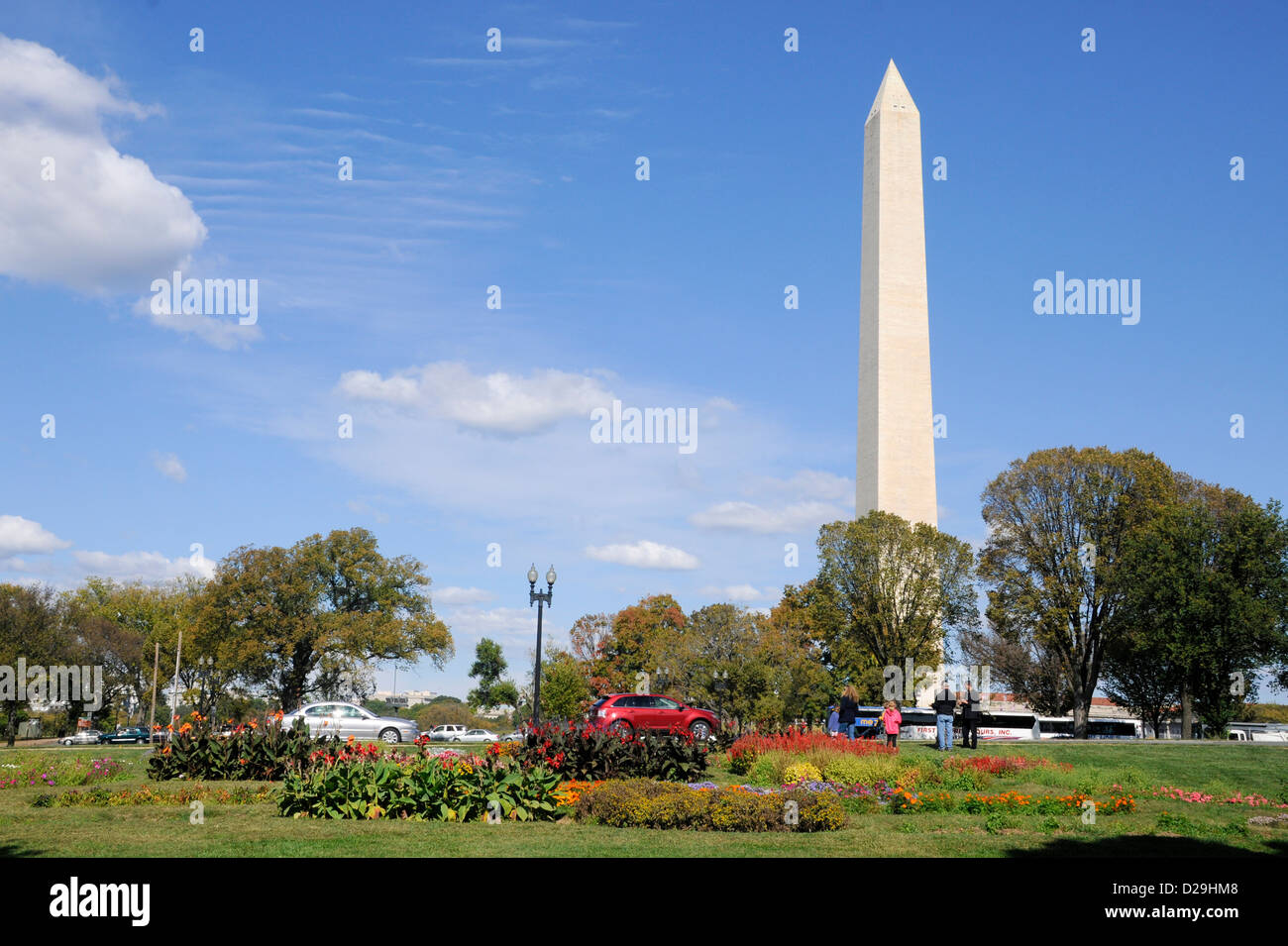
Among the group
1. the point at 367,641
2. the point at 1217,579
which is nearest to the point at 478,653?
the point at 367,641

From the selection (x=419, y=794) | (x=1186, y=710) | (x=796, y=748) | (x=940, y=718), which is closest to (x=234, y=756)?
(x=419, y=794)

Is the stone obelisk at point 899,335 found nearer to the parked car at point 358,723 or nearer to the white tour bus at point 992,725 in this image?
the white tour bus at point 992,725

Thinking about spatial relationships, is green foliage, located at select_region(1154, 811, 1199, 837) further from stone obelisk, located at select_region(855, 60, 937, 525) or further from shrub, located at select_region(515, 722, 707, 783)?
stone obelisk, located at select_region(855, 60, 937, 525)

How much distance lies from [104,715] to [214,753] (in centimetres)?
7306

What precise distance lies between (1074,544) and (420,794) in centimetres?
4116

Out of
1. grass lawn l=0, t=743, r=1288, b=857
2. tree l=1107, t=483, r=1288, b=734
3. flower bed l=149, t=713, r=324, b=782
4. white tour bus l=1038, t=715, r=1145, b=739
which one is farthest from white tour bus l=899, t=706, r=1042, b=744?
flower bed l=149, t=713, r=324, b=782

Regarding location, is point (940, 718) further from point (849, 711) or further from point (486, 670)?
point (486, 670)

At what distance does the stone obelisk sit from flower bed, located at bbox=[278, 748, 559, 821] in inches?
1425

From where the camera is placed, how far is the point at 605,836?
1161cm

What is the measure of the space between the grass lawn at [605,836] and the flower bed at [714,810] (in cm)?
30

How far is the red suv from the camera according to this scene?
87.7 ft

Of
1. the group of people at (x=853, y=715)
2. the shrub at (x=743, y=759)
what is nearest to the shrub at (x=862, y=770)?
the shrub at (x=743, y=759)

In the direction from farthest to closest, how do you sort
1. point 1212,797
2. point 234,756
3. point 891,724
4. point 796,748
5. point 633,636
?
1. point 633,636
2. point 891,724
3. point 796,748
4. point 234,756
5. point 1212,797
